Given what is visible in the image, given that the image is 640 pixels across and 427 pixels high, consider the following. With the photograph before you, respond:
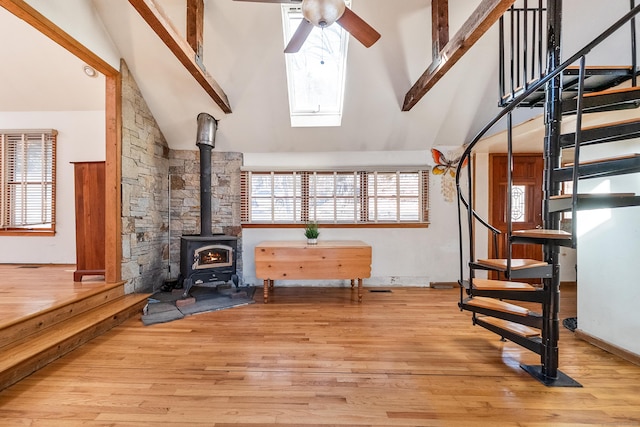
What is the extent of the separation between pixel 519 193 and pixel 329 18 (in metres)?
4.19

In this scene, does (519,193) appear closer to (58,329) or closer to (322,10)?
(322,10)

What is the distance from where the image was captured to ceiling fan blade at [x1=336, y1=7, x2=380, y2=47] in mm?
2273

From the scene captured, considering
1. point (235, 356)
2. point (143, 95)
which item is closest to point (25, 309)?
point (235, 356)

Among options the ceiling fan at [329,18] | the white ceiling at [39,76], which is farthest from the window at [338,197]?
the white ceiling at [39,76]

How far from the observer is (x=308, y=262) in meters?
3.60

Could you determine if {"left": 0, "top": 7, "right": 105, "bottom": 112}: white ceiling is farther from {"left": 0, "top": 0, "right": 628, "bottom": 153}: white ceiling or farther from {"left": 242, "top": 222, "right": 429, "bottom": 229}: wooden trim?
{"left": 242, "top": 222, "right": 429, "bottom": 229}: wooden trim

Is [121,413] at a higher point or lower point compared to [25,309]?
lower

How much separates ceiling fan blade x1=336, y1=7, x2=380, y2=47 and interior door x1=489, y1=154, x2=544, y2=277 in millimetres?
3120

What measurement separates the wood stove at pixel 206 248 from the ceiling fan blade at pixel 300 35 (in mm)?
1800

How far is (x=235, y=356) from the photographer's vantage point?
2.24m

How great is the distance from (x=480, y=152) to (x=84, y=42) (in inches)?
209

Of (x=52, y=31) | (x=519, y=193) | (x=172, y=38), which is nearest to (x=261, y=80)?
(x=172, y=38)

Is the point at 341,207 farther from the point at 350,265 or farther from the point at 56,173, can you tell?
the point at 56,173

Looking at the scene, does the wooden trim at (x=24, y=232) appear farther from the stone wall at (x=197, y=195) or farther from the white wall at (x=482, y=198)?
the white wall at (x=482, y=198)
